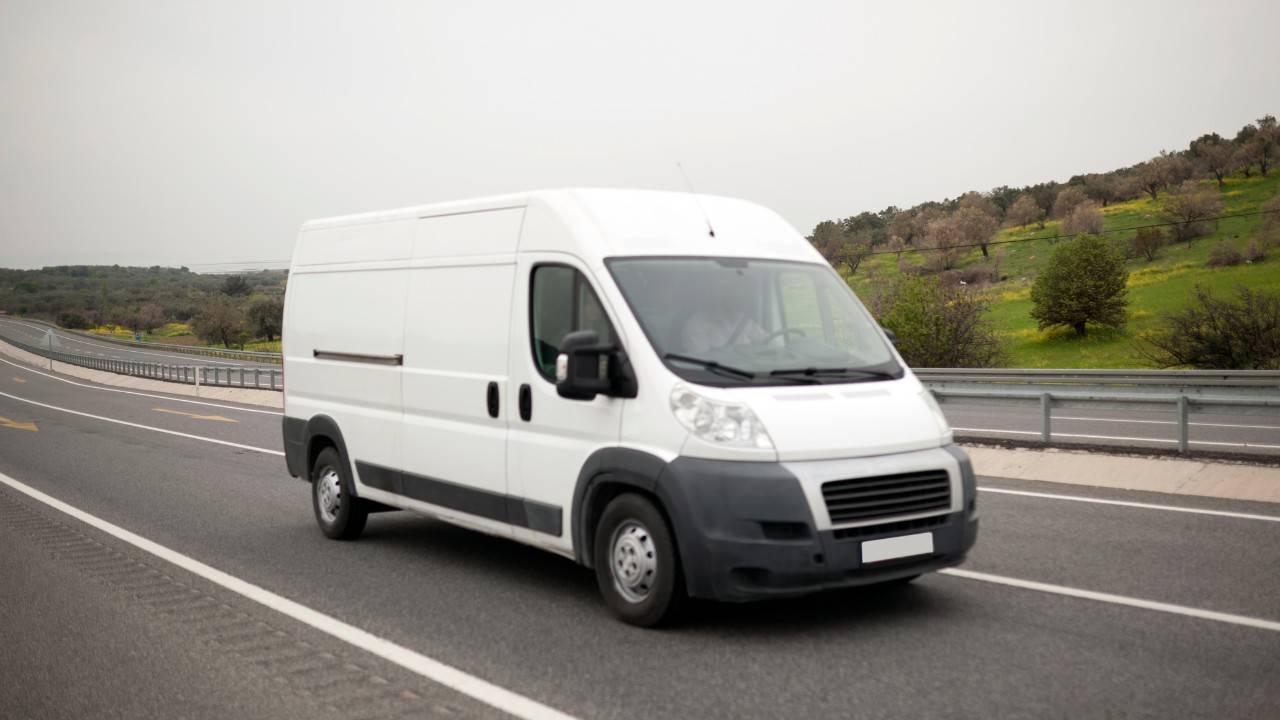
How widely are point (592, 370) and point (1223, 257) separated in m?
78.9

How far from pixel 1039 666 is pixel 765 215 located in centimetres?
328

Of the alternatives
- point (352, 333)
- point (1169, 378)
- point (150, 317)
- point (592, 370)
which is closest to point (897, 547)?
point (592, 370)

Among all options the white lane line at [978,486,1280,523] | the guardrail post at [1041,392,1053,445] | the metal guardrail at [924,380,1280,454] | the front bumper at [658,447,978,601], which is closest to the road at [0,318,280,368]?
the metal guardrail at [924,380,1280,454]

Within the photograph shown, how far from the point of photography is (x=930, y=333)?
41.8m

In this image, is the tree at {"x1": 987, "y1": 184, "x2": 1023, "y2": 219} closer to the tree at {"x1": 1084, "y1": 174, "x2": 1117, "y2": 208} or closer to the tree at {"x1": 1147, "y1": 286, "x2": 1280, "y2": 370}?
the tree at {"x1": 1084, "y1": 174, "x2": 1117, "y2": 208}

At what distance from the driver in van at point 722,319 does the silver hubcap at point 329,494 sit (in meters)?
3.86

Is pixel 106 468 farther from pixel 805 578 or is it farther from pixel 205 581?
pixel 805 578

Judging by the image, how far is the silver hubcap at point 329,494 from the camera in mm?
8820

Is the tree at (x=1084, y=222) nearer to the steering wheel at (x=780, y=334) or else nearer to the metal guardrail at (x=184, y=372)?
the metal guardrail at (x=184, y=372)

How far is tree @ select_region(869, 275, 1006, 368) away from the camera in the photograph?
41.2 m

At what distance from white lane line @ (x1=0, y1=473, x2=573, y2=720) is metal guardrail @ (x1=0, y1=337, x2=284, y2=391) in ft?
63.2

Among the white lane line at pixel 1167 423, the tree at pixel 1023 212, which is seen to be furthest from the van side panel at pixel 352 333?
the tree at pixel 1023 212

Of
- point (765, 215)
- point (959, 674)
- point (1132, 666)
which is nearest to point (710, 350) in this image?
point (765, 215)

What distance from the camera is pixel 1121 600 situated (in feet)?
20.9
